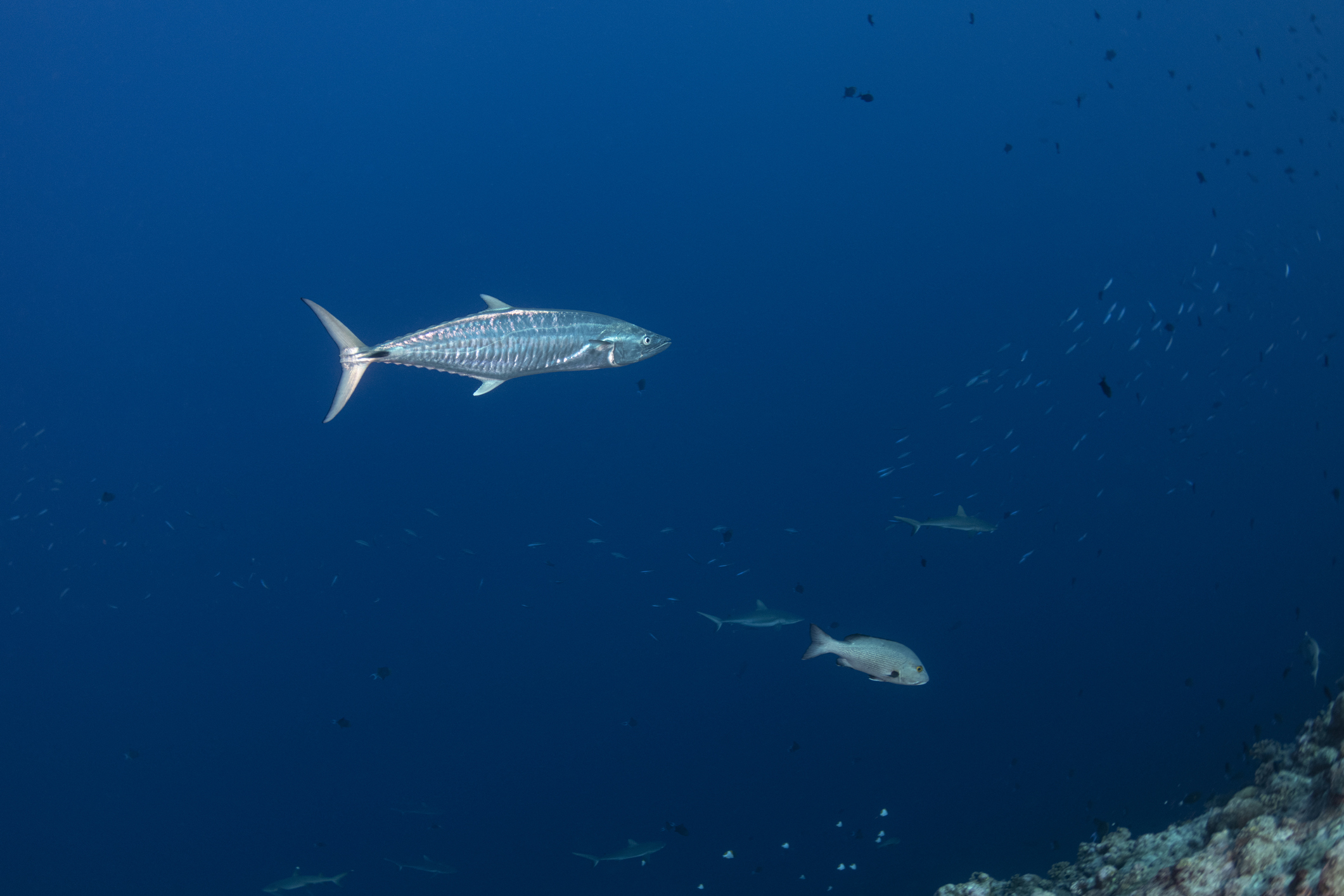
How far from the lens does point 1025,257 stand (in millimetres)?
12375

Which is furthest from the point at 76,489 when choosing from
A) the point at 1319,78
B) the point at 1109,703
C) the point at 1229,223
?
the point at 1319,78

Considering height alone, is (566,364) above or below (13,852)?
above

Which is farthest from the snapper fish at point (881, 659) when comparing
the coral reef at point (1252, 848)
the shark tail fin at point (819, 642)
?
the coral reef at point (1252, 848)

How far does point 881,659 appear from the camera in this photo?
14.5ft

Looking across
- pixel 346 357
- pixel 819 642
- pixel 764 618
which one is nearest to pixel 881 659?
pixel 819 642

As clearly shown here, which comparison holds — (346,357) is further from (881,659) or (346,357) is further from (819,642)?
(881,659)

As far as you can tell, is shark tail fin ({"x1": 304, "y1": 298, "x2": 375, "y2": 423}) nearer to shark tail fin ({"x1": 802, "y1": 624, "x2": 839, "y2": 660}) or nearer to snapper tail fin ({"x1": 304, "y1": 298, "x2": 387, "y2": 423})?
snapper tail fin ({"x1": 304, "y1": 298, "x2": 387, "y2": 423})

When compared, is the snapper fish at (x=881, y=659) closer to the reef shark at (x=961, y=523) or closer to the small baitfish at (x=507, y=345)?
the small baitfish at (x=507, y=345)

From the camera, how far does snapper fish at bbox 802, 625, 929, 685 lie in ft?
14.4

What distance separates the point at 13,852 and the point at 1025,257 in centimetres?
2197

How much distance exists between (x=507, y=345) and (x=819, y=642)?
2925 millimetres

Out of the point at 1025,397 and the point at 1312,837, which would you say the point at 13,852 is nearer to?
the point at 1312,837

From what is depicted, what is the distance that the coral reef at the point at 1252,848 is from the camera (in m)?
2.25

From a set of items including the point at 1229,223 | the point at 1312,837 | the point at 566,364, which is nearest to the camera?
the point at 1312,837
